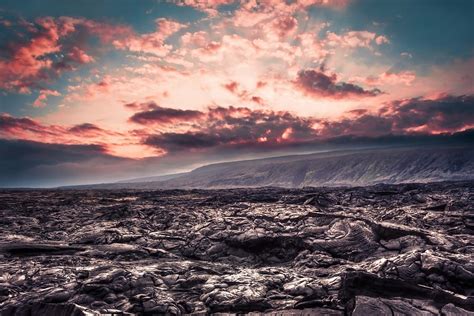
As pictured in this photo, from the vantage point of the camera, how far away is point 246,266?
13625 mm

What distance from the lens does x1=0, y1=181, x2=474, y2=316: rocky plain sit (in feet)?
29.2

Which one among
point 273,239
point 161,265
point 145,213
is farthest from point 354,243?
point 145,213

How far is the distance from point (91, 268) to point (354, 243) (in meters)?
12.3

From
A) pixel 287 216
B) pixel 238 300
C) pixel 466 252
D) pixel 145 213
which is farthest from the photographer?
pixel 145 213

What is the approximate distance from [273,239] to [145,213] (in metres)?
14.4

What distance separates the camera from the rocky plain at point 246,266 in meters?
8.89

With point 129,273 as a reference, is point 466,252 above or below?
below

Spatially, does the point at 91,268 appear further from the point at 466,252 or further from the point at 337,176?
the point at 337,176

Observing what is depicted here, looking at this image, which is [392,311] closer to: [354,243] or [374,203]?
[354,243]

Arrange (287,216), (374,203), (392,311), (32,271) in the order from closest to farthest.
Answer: (392,311), (32,271), (287,216), (374,203)

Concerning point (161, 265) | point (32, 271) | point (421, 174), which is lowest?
point (421, 174)

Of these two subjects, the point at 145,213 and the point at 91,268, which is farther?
the point at 145,213

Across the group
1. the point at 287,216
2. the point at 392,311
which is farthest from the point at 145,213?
the point at 392,311

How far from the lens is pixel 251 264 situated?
553 inches
